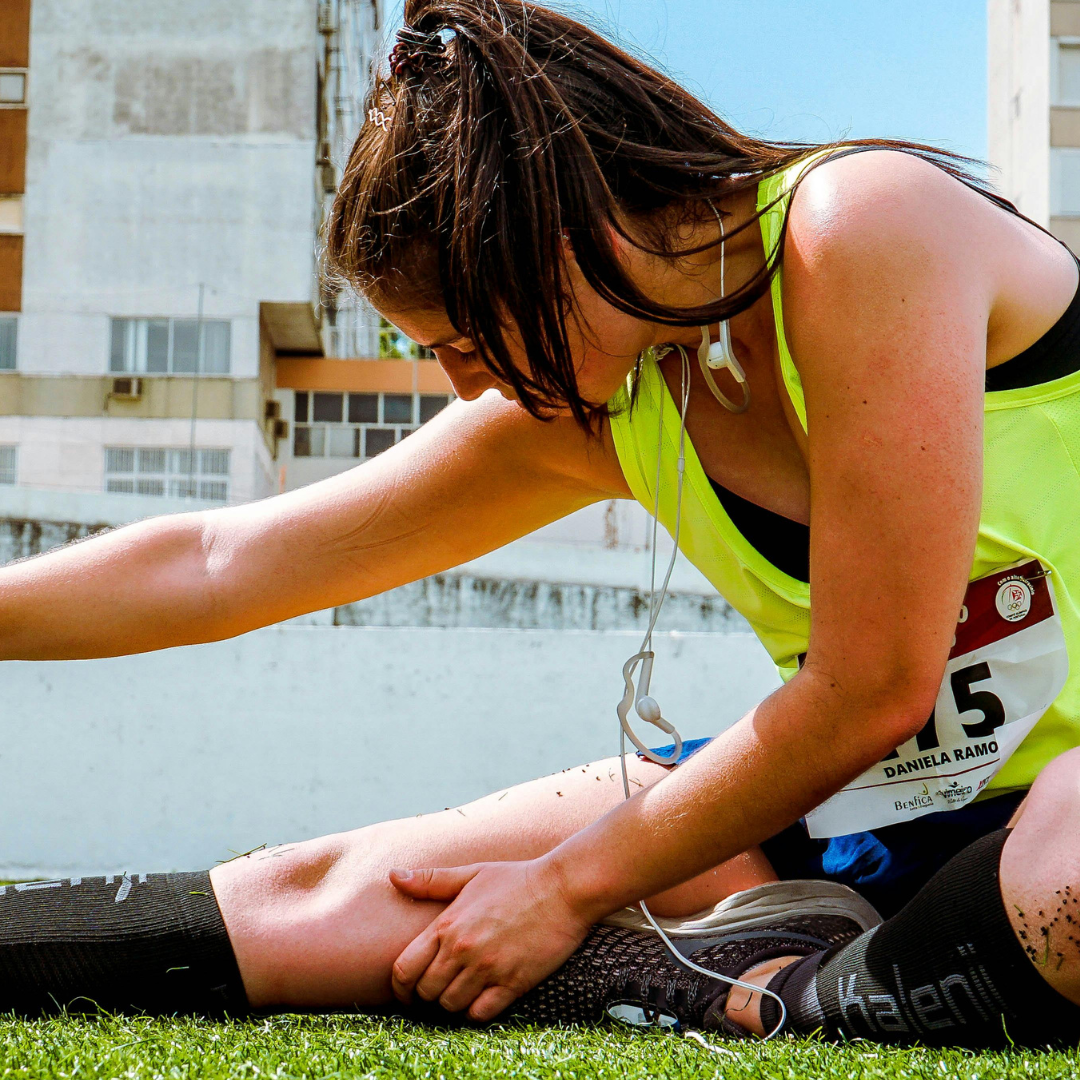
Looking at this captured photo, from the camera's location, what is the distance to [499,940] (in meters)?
1.13

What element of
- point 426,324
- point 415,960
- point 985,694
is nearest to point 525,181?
point 426,324

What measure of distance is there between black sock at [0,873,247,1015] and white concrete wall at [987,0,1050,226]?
1940cm

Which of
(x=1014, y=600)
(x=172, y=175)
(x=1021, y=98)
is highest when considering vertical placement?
(x=1021, y=98)

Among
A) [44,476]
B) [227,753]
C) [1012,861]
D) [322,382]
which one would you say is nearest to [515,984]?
[1012,861]

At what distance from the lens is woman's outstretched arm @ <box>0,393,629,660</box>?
1.38 m

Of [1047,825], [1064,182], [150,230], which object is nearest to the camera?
[1047,825]

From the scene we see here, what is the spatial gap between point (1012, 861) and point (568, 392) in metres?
0.55

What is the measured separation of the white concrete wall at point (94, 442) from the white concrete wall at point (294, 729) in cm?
1591

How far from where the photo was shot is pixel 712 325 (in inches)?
45.7

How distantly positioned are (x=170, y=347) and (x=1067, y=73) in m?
15.1

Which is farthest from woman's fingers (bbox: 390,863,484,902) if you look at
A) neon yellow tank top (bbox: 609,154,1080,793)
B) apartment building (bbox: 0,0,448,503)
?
apartment building (bbox: 0,0,448,503)

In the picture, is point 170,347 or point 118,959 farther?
point 170,347

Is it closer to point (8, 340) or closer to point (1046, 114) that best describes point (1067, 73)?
point (1046, 114)

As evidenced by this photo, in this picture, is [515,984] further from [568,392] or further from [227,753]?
[227,753]
